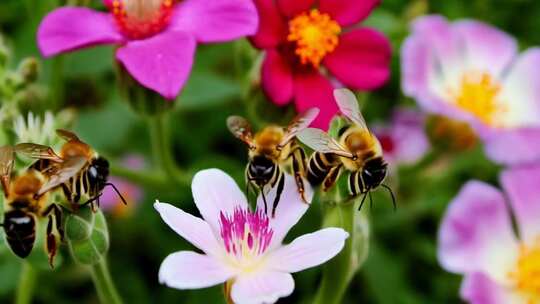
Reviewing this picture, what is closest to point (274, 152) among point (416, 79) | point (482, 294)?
point (482, 294)

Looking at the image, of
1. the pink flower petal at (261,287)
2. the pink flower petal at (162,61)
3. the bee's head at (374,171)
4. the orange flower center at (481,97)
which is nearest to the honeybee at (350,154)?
the bee's head at (374,171)

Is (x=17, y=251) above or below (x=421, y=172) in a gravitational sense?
above

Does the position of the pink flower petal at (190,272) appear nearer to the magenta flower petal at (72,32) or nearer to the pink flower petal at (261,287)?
the pink flower petal at (261,287)

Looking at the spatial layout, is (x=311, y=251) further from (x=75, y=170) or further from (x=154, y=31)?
(x=154, y=31)

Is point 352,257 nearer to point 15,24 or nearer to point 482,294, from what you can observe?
point 482,294

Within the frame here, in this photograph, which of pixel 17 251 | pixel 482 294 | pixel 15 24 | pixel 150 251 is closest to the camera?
pixel 17 251

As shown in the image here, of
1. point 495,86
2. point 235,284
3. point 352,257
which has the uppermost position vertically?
point 235,284
